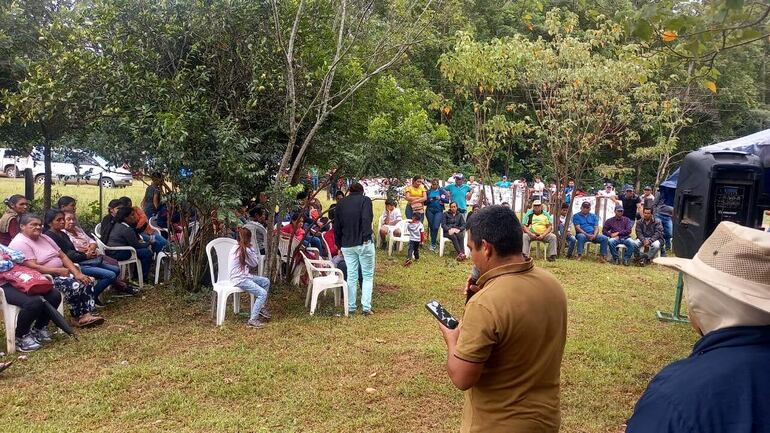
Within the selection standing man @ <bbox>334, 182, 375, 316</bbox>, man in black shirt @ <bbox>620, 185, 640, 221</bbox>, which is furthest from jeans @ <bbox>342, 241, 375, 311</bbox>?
man in black shirt @ <bbox>620, 185, 640, 221</bbox>

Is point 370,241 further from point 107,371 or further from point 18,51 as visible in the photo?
point 18,51

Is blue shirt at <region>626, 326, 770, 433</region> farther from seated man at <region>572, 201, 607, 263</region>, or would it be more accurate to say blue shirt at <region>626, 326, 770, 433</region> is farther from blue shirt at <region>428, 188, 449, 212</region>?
seated man at <region>572, 201, 607, 263</region>

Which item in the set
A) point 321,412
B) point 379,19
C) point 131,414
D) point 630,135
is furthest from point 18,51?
point 630,135

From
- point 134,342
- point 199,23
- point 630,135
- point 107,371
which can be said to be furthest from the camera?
point 630,135

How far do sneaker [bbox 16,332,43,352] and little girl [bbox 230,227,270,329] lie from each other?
6.77 ft

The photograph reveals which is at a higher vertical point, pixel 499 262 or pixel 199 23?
pixel 199 23

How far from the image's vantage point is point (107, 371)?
5.41 meters

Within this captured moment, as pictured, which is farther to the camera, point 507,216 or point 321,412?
point 321,412

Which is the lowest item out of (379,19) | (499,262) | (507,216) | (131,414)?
(131,414)

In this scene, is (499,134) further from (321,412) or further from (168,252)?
(321,412)

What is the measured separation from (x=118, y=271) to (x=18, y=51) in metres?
4.15

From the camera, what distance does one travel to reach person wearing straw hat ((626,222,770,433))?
1379 mm

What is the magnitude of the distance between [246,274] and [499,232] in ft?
16.9

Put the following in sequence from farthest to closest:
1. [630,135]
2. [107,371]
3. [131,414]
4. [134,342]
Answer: [630,135] < [134,342] < [107,371] < [131,414]
